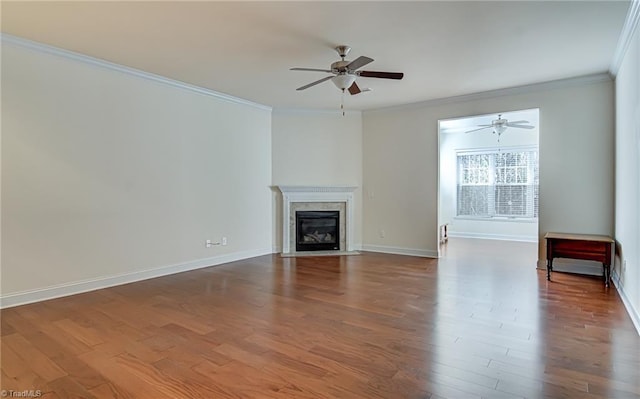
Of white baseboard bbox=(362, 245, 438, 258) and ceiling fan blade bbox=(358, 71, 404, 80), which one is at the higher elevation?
ceiling fan blade bbox=(358, 71, 404, 80)

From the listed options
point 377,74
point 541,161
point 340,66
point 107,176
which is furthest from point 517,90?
point 107,176

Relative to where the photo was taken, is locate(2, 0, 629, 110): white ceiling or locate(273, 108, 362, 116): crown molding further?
locate(273, 108, 362, 116): crown molding

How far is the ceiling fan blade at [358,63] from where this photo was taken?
325cm

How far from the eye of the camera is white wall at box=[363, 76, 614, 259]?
15.8ft

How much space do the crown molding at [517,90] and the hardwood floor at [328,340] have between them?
8.74ft

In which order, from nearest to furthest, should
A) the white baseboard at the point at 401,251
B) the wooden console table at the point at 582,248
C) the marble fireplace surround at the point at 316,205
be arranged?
the wooden console table at the point at 582,248, the white baseboard at the point at 401,251, the marble fireplace surround at the point at 316,205

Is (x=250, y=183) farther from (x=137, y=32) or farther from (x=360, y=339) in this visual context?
(x=360, y=339)

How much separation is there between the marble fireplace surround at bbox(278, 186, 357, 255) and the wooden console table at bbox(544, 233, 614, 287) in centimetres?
322

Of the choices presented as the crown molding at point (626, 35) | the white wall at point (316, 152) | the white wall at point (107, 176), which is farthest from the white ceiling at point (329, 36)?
the white wall at point (316, 152)

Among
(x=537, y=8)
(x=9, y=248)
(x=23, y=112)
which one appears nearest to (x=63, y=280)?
(x=9, y=248)

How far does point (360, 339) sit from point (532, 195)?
7.38m

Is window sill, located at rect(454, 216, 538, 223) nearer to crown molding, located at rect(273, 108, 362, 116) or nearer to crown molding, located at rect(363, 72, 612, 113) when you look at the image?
crown molding, located at rect(363, 72, 612, 113)

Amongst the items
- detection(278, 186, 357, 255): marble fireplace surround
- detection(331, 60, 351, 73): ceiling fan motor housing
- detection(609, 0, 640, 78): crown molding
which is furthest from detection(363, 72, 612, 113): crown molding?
detection(331, 60, 351, 73): ceiling fan motor housing

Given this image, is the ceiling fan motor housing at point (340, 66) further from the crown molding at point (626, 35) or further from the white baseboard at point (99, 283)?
the white baseboard at point (99, 283)
